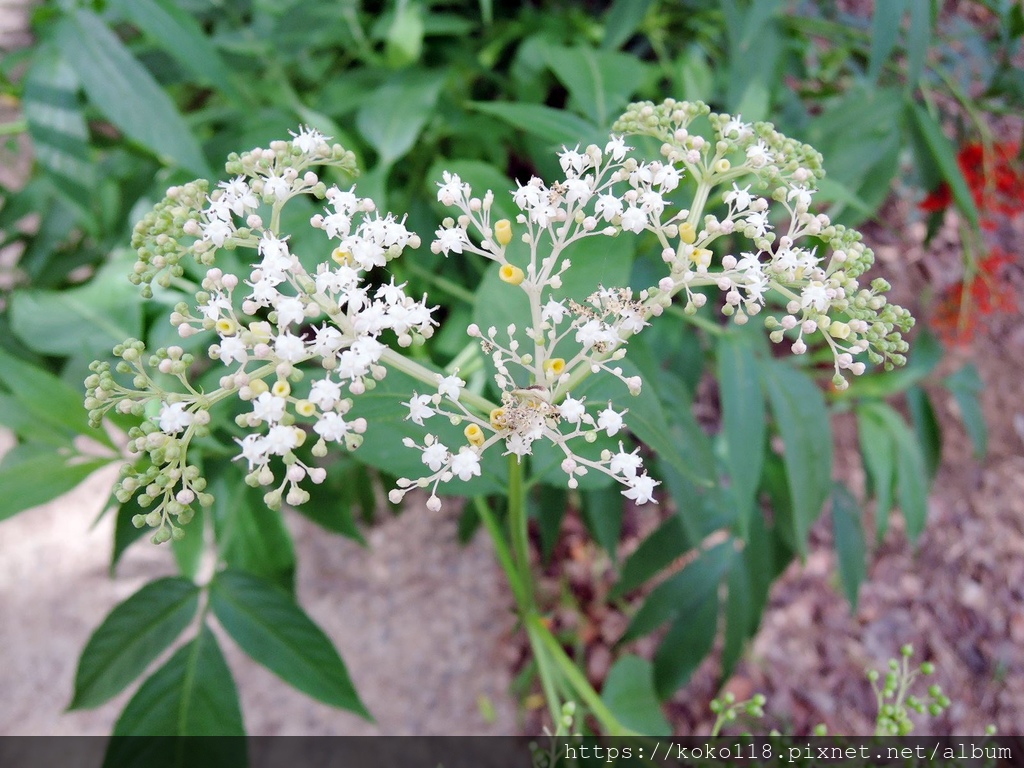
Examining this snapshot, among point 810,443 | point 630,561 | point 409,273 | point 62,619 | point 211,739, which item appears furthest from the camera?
point 62,619

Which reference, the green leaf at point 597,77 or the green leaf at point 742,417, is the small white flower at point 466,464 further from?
the green leaf at point 597,77

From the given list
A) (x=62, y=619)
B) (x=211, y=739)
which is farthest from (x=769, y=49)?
(x=62, y=619)

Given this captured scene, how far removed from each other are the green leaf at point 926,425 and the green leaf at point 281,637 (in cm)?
187

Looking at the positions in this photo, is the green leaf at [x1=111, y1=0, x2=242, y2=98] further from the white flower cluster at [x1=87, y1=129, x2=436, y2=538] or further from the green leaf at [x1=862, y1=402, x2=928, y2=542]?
the green leaf at [x1=862, y1=402, x2=928, y2=542]

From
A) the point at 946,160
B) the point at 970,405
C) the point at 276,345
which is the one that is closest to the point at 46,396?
the point at 276,345

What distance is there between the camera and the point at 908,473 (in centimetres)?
198

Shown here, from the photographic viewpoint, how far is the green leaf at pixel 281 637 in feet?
4.10

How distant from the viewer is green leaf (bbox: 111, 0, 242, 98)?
4.52 feet

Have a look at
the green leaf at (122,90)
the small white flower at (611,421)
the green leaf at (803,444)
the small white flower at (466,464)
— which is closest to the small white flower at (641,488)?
the small white flower at (611,421)

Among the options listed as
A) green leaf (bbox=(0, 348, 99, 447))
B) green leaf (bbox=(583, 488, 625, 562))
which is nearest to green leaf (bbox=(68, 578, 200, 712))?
green leaf (bbox=(0, 348, 99, 447))

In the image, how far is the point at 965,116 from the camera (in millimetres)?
2490

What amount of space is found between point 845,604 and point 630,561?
5.65 feet

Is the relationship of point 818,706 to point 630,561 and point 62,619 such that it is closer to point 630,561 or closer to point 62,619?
point 630,561

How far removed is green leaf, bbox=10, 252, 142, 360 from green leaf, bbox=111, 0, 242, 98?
476 mm
